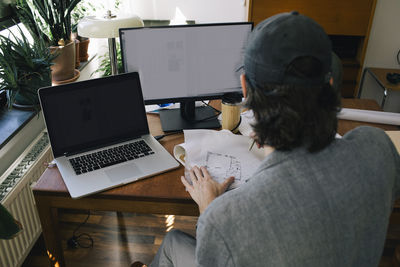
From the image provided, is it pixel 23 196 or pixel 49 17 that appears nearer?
pixel 23 196

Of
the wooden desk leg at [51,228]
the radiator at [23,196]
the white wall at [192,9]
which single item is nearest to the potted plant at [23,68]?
the radiator at [23,196]

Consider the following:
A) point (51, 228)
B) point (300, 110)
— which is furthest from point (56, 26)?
point (300, 110)

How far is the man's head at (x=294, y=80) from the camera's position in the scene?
736mm

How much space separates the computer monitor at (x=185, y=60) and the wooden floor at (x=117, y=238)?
76cm

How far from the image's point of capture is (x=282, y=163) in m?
0.76

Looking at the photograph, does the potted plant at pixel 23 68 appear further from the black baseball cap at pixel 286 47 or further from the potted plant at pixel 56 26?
the black baseball cap at pixel 286 47

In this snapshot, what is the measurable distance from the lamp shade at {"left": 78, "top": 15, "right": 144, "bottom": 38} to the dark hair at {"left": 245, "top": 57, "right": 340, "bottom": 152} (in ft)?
3.45

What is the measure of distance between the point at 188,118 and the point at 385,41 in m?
2.14

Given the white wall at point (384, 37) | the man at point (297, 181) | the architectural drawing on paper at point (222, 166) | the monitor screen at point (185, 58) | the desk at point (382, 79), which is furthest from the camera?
the white wall at point (384, 37)

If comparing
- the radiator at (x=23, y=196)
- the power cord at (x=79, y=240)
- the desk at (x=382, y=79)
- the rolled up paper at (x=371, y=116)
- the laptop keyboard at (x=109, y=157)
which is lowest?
the power cord at (x=79, y=240)

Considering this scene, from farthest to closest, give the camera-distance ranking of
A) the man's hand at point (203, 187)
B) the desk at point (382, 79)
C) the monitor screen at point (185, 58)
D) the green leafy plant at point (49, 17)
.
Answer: the desk at point (382, 79) → the green leafy plant at point (49, 17) → the monitor screen at point (185, 58) → the man's hand at point (203, 187)

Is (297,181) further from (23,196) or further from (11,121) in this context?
(11,121)

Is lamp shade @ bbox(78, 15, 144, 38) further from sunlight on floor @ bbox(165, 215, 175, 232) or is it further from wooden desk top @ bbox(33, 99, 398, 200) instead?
sunlight on floor @ bbox(165, 215, 175, 232)

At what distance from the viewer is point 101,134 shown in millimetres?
1371
